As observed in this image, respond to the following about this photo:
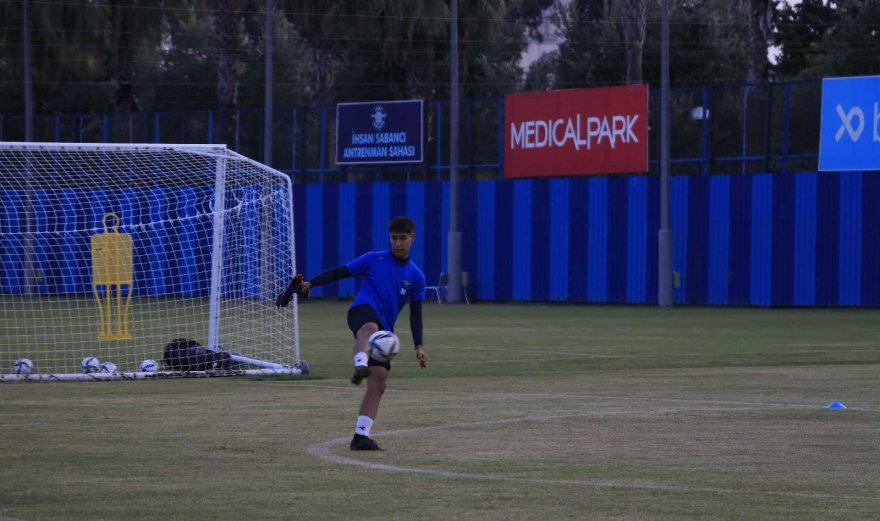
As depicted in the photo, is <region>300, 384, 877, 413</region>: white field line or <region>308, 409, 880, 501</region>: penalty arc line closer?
<region>308, 409, 880, 501</region>: penalty arc line

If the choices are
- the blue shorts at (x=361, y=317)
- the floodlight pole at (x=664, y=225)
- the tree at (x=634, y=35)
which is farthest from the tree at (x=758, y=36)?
the blue shorts at (x=361, y=317)

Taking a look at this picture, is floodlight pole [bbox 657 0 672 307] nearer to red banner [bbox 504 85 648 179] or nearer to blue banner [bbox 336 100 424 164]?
red banner [bbox 504 85 648 179]

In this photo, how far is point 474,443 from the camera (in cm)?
1248

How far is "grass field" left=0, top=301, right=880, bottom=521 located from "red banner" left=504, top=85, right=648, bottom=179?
23985 mm

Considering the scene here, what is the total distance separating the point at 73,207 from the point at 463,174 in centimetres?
1362

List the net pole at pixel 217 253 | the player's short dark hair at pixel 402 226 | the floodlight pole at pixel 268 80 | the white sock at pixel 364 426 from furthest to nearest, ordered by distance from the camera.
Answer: the floodlight pole at pixel 268 80
the net pole at pixel 217 253
the player's short dark hair at pixel 402 226
the white sock at pixel 364 426

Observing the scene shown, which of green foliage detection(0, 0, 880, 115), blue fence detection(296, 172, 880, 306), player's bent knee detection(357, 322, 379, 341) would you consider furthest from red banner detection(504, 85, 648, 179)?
player's bent knee detection(357, 322, 379, 341)

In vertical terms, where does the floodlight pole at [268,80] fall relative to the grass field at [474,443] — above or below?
above

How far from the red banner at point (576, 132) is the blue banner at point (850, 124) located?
19.1 ft

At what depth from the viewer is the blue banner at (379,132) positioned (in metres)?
52.2

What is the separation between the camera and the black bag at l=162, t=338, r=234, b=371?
20281 mm

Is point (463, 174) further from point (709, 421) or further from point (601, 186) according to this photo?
point (709, 421)

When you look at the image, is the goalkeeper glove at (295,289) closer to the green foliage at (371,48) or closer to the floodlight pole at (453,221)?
the floodlight pole at (453,221)

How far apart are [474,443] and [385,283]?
1486 mm
